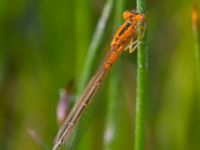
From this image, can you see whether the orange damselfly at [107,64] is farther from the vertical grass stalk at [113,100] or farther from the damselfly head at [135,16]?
the vertical grass stalk at [113,100]

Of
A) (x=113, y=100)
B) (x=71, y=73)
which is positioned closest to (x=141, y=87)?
(x=113, y=100)

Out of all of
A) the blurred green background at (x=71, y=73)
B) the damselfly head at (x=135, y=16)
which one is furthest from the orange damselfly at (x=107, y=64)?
the blurred green background at (x=71, y=73)

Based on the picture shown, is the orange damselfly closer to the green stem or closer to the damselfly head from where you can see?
the damselfly head

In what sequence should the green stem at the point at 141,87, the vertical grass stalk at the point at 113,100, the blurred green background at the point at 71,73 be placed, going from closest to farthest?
the green stem at the point at 141,87
the vertical grass stalk at the point at 113,100
the blurred green background at the point at 71,73

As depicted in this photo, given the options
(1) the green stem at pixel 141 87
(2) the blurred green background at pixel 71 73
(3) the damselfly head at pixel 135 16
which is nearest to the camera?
(1) the green stem at pixel 141 87

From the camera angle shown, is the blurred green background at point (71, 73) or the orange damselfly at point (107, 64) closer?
the orange damselfly at point (107, 64)

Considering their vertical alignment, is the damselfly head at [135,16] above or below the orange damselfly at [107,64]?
above

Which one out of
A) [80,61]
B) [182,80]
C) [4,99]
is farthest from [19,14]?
[182,80]
